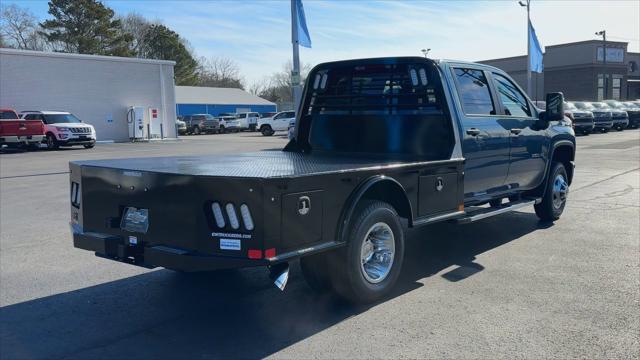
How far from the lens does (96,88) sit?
111ft

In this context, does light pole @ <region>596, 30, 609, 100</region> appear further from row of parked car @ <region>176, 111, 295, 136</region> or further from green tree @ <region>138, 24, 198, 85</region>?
green tree @ <region>138, 24, 198, 85</region>

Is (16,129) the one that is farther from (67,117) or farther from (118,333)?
(118,333)

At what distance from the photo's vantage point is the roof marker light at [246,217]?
394 centimetres

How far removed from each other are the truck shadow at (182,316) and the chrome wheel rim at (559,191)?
2.60 meters

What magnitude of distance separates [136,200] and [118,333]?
1.01m

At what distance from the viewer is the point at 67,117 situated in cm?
2808

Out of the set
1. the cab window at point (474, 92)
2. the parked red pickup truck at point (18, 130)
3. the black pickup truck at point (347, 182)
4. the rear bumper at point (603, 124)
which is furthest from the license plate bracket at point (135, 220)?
the rear bumper at point (603, 124)

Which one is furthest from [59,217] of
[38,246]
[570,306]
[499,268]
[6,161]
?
[6,161]

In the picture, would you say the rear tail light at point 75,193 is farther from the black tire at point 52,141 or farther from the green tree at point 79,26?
the green tree at point 79,26

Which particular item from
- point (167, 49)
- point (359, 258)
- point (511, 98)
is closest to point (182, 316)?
point (359, 258)

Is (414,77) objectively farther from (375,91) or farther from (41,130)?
(41,130)

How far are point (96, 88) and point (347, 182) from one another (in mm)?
32553

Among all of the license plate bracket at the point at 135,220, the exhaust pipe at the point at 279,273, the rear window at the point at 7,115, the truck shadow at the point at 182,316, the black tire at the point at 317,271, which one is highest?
the rear window at the point at 7,115

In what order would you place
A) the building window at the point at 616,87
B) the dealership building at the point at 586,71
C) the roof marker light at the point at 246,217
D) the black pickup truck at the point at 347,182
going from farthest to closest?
the building window at the point at 616,87 < the dealership building at the point at 586,71 < the black pickup truck at the point at 347,182 < the roof marker light at the point at 246,217
